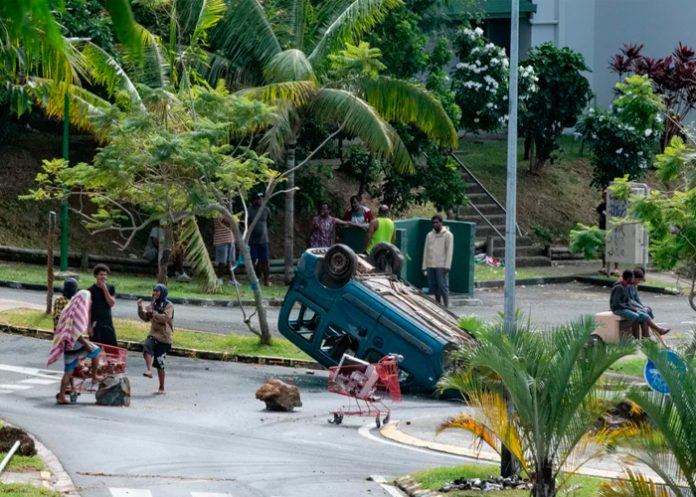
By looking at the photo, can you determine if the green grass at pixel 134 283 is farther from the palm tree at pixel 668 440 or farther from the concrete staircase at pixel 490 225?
the palm tree at pixel 668 440

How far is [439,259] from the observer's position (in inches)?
1084

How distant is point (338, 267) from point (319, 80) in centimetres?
841

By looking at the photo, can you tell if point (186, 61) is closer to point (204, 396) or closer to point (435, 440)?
point (204, 396)

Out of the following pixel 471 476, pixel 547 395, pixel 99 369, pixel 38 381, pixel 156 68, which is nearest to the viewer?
pixel 547 395

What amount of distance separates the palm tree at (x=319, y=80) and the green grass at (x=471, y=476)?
13015 mm

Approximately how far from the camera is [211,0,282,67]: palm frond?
28.8 m

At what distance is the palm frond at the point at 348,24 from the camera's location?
28062 mm

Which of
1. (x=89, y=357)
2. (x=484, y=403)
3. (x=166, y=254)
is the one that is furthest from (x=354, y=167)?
(x=484, y=403)

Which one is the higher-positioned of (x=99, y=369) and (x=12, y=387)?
(x=99, y=369)

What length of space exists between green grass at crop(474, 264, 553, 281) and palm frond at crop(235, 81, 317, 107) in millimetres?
7044

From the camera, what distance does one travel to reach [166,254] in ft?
79.6

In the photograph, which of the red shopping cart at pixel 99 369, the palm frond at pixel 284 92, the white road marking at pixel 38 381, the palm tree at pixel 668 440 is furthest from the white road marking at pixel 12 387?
the palm tree at pixel 668 440

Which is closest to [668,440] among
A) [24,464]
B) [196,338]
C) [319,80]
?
[24,464]

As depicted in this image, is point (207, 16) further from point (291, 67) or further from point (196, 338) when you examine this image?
point (196, 338)
